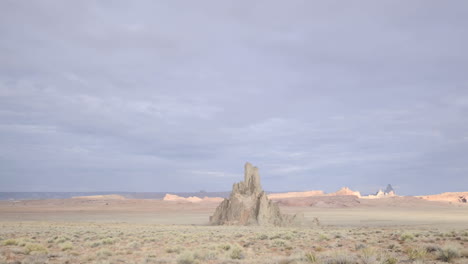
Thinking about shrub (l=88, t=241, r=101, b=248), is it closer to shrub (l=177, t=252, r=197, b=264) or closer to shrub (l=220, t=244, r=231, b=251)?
shrub (l=220, t=244, r=231, b=251)

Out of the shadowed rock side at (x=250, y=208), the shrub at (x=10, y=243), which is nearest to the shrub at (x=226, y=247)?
the shrub at (x=10, y=243)

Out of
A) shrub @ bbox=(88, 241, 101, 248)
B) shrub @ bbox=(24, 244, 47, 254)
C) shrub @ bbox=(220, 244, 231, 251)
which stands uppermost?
shrub @ bbox=(220, 244, 231, 251)

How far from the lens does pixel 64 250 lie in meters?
18.2

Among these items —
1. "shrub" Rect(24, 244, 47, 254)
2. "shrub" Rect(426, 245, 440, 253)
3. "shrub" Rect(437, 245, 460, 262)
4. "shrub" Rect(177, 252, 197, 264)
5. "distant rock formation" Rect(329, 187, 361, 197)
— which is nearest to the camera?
"shrub" Rect(437, 245, 460, 262)

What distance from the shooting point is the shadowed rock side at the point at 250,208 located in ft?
160

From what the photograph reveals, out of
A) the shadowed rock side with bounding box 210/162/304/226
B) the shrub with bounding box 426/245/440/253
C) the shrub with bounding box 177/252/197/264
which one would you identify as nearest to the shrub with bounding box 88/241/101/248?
the shrub with bounding box 177/252/197/264

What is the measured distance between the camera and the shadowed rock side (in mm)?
48906

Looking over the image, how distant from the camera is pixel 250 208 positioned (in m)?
50.2

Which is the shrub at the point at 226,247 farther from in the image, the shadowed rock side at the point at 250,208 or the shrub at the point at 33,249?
the shadowed rock side at the point at 250,208

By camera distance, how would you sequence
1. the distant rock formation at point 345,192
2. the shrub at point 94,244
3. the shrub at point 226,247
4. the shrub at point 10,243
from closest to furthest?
the shrub at point 226,247 → the shrub at point 10,243 → the shrub at point 94,244 → the distant rock formation at point 345,192

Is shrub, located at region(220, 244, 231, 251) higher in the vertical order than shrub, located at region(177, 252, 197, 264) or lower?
lower

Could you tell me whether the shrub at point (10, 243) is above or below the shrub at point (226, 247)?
below

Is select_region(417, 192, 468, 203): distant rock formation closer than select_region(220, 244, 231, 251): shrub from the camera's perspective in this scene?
No

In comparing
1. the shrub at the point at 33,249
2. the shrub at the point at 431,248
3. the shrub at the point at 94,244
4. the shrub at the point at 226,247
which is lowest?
the shrub at the point at 94,244
